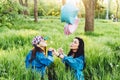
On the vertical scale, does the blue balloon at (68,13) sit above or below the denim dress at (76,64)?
above

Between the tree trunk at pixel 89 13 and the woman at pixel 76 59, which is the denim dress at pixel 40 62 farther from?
the tree trunk at pixel 89 13

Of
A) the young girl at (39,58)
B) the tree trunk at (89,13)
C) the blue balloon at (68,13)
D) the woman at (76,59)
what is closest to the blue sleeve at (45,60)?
the young girl at (39,58)

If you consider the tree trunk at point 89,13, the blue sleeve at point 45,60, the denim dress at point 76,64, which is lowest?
the denim dress at point 76,64

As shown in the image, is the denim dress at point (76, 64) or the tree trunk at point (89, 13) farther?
the tree trunk at point (89, 13)

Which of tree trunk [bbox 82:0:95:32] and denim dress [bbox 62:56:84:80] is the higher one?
tree trunk [bbox 82:0:95:32]

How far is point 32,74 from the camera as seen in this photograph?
490 centimetres

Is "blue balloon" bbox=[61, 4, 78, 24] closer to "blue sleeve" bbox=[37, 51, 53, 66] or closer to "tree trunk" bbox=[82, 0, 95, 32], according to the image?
"blue sleeve" bbox=[37, 51, 53, 66]

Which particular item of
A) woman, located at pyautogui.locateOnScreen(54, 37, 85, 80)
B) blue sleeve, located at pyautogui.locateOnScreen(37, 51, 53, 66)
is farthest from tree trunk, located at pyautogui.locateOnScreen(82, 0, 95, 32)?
blue sleeve, located at pyautogui.locateOnScreen(37, 51, 53, 66)

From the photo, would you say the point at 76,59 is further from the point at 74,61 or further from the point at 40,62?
the point at 40,62

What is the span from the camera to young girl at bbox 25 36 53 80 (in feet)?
15.9

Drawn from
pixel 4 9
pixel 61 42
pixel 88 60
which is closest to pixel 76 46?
pixel 88 60

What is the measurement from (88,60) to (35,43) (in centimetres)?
131

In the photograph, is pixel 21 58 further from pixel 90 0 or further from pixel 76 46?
pixel 90 0

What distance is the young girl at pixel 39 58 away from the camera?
4.84m
